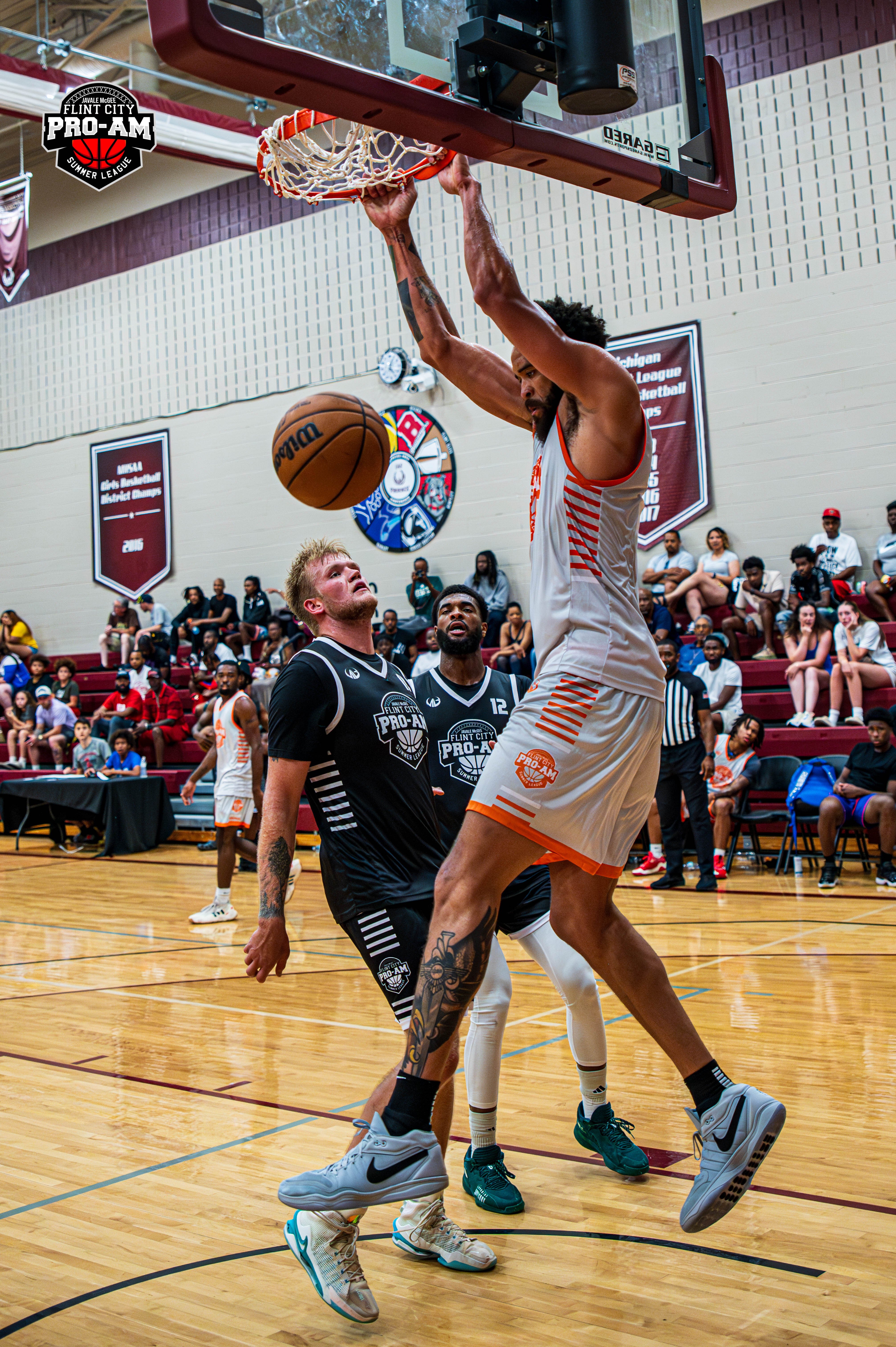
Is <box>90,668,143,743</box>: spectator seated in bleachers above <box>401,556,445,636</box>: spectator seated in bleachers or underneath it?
underneath

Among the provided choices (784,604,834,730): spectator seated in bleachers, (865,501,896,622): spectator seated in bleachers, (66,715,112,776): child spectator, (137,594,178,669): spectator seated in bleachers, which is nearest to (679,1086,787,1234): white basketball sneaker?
(784,604,834,730): spectator seated in bleachers

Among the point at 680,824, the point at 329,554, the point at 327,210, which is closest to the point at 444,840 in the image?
the point at 329,554

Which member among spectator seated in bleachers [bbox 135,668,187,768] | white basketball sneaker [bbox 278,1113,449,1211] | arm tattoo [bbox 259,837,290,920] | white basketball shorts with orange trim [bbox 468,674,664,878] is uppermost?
spectator seated in bleachers [bbox 135,668,187,768]

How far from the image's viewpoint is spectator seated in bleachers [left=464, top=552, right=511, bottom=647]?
1424 cm

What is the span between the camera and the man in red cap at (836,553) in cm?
1232

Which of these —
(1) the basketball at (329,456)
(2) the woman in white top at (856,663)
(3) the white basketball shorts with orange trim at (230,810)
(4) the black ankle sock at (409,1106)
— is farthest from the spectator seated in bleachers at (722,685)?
(4) the black ankle sock at (409,1106)

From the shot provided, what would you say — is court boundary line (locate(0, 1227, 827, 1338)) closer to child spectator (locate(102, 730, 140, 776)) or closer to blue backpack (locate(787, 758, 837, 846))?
blue backpack (locate(787, 758, 837, 846))

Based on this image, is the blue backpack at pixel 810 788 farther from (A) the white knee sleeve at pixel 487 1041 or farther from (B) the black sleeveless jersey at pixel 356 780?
(B) the black sleeveless jersey at pixel 356 780

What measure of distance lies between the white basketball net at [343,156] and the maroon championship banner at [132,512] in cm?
1509

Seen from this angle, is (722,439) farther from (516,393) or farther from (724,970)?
(516,393)

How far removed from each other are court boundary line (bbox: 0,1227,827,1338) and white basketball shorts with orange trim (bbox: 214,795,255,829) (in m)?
5.84

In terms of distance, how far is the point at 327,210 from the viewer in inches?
660

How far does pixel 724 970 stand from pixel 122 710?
35.0 feet

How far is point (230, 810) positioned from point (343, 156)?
5.98m
